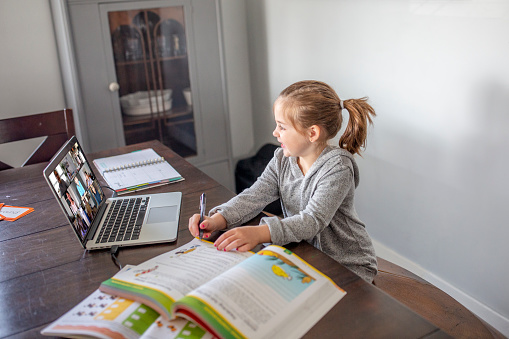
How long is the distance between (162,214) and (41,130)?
1.08m

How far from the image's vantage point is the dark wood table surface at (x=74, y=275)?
3.14ft

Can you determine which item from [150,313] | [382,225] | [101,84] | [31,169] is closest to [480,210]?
[382,225]

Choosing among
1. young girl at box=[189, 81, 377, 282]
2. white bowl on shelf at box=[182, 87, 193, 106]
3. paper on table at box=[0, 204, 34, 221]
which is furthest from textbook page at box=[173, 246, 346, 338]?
white bowl on shelf at box=[182, 87, 193, 106]

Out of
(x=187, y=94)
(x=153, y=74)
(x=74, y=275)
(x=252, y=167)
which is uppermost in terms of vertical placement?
(x=153, y=74)

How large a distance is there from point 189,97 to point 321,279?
2.21 metres

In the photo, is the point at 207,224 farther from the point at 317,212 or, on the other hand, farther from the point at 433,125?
the point at 433,125

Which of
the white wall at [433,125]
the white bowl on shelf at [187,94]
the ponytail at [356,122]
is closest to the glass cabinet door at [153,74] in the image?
the white bowl on shelf at [187,94]

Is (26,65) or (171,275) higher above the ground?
(26,65)

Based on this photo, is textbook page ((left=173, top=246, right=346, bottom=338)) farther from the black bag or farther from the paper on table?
the black bag

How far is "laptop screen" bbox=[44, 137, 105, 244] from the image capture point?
1.27 m

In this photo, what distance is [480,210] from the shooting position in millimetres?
1927

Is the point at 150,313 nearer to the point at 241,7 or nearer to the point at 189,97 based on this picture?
the point at 189,97

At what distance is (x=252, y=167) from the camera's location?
10.5 ft

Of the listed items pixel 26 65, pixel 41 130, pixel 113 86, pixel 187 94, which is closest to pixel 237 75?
pixel 187 94
